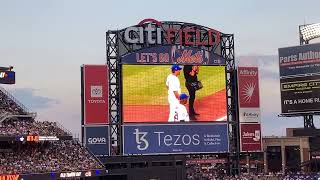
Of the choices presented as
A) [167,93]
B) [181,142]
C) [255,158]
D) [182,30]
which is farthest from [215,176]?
[255,158]

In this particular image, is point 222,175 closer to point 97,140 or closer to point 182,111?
point 182,111

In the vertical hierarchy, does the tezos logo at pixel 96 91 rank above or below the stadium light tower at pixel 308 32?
below

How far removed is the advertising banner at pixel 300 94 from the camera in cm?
6950

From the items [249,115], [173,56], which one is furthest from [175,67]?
[249,115]

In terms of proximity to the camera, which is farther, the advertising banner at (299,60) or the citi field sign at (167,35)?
the advertising banner at (299,60)

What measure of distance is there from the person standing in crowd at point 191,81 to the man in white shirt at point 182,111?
47 centimetres

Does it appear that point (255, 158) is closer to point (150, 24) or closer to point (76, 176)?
point (150, 24)

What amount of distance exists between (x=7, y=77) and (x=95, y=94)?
26.1 ft

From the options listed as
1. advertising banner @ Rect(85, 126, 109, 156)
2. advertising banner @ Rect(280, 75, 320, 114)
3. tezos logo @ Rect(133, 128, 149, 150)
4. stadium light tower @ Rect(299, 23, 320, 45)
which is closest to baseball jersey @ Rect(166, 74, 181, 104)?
tezos logo @ Rect(133, 128, 149, 150)

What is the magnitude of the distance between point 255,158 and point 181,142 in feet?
83.1

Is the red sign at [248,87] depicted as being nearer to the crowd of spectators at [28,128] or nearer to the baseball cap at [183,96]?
the baseball cap at [183,96]

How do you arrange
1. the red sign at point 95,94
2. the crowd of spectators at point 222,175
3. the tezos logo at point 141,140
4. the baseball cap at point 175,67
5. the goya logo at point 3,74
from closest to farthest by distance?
the goya logo at point 3,74, the red sign at point 95,94, the tezos logo at point 141,140, the baseball cap at point 175,67, the crowd of spectators at point 222,175

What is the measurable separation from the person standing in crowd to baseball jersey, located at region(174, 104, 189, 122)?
1.79ft

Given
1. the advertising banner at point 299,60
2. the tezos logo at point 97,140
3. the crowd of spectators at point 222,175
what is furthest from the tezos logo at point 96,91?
the advertising banner at point 299,60
